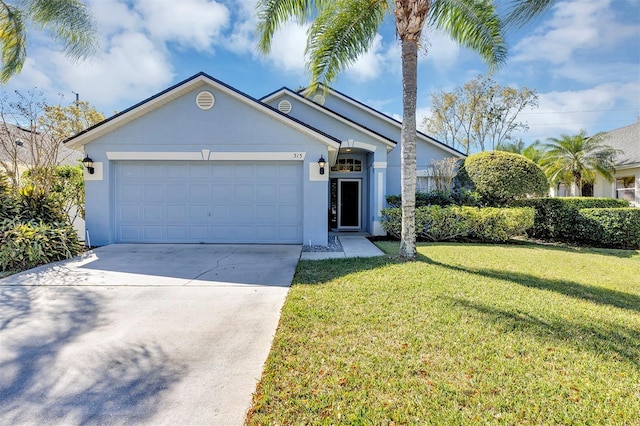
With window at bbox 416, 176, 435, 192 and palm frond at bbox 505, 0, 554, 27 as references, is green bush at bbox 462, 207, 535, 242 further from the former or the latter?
palm frond at bbox 505, 0, 554, 27

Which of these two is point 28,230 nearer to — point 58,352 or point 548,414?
point 58,352

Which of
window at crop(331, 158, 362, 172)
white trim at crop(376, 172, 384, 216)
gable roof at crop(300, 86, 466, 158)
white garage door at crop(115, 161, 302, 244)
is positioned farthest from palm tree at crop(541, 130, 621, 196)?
white garage door at crop(115, 161, 302, 244)

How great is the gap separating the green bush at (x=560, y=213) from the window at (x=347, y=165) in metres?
7.24

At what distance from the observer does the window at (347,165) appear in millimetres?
16219

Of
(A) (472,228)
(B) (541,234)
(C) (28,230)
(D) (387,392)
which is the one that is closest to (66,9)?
(C) (28,230)

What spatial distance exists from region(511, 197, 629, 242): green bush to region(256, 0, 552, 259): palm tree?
6.84 metres

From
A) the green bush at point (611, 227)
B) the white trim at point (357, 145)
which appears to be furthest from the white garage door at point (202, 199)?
the green bush at point (611, 227)

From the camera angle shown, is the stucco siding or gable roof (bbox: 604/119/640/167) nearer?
the stucco siding

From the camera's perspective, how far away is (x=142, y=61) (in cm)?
1368

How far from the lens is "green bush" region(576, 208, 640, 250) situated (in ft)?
37.2

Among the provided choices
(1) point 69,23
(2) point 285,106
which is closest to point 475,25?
(2) point 285,106

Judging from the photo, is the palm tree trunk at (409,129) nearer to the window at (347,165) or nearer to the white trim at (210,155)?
the white trim at (210,155)

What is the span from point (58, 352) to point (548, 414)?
498 centimetres

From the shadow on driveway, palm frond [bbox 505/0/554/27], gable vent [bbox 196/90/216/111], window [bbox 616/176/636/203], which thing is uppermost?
palm frond [bbox 505/0/554/27]
